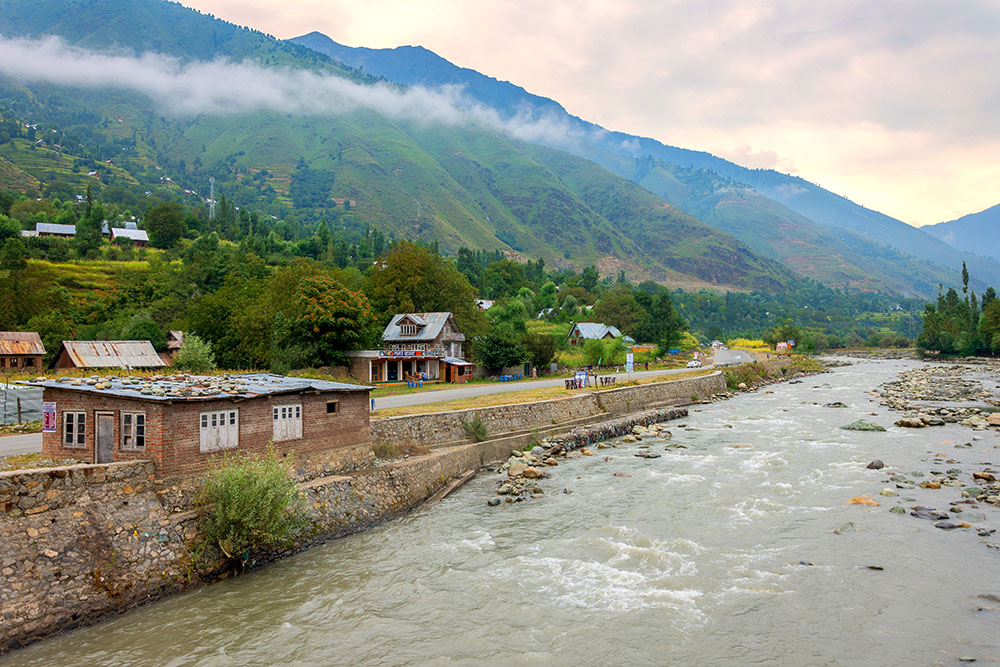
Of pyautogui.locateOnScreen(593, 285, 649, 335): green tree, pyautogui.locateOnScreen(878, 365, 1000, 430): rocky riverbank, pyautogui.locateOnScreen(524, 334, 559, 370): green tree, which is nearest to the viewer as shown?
pyautogui.locateOnScreen(878, 365, 1000, 430): rocky riverbank

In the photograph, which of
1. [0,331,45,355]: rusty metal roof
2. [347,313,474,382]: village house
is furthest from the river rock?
[0,331,45,355]: rusty metal roof

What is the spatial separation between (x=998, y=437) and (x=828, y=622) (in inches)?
1282

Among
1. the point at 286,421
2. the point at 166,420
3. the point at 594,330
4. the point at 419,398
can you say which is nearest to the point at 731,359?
the point at 594,330

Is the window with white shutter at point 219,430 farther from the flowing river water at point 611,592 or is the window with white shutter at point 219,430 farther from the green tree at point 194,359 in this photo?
the green tree at point 194,359

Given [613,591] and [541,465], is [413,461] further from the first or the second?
[613,591]

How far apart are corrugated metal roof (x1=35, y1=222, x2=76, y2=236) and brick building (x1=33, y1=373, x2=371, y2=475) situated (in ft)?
400

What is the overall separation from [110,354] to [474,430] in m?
38.0

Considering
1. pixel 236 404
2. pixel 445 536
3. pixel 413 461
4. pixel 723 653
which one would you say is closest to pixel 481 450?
pixel 413 461

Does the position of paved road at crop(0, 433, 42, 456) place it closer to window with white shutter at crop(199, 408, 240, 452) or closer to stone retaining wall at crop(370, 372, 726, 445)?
window with white shutter at crop(199, 408, 240, 452)

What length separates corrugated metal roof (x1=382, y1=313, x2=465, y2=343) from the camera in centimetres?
6244

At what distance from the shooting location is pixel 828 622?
14930mm

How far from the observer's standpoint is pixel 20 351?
156ft

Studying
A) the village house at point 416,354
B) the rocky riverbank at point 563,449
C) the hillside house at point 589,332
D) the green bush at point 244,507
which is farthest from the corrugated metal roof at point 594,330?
the green bush at point 244,507

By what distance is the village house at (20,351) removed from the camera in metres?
46.7
